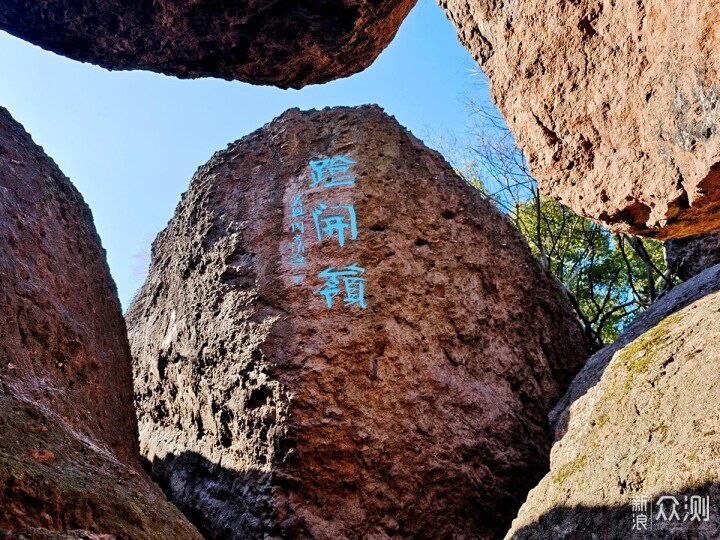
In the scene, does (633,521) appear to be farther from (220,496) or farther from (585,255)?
(585,255)

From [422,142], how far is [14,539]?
5.50m

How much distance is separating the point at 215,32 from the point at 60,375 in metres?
2.37

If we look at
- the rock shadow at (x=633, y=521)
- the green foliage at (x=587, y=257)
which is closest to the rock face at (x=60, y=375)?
the rock shadow at (x=633, y=521)

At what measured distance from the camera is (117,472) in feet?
8.79

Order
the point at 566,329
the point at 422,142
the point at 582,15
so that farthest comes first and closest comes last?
1. the point at 422,142
2. the point at 566,329
3. the point at 582,15

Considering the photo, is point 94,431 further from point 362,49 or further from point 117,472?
point 362,49

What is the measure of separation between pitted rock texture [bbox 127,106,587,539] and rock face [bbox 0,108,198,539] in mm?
981

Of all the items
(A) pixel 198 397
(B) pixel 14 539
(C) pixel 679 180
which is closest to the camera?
(B) pixel 14 539

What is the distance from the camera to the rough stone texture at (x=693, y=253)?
6273 mm

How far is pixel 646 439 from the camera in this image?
3.43 m

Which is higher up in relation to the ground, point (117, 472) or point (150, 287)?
Answer: point (150, 287)

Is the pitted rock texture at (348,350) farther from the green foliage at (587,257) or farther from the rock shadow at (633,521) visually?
the green foliage at (587,257)

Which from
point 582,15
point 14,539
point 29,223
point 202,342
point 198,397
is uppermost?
point 29,223

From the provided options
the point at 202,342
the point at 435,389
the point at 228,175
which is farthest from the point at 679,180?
the point at 228,175
